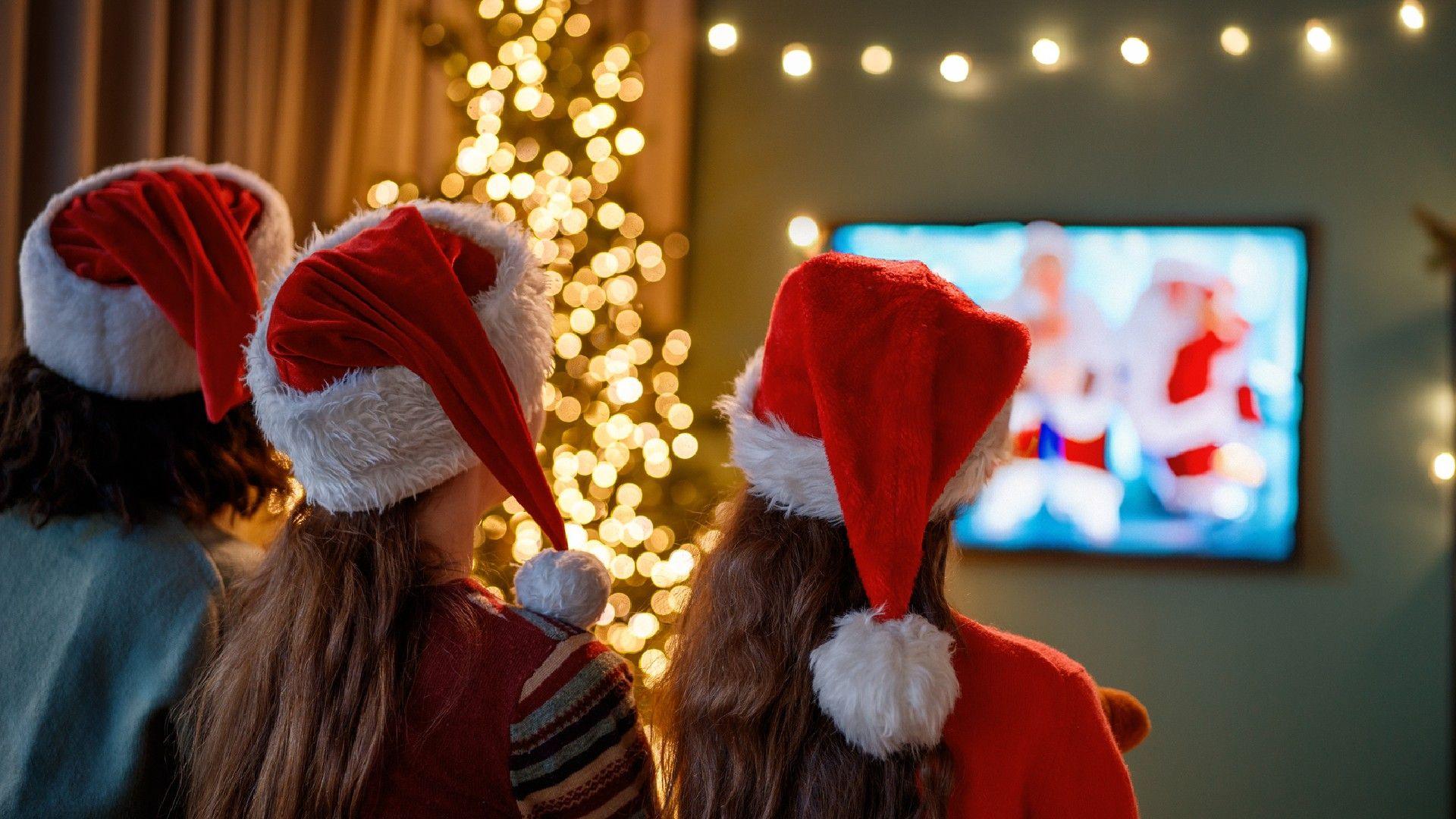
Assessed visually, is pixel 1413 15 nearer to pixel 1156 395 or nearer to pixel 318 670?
pixel 1156 395

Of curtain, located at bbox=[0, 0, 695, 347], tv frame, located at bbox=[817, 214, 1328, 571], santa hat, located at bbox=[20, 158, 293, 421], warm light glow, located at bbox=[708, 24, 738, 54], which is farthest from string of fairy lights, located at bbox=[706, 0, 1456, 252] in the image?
santa hat, located at bbox=[20, 158, 293, 421]

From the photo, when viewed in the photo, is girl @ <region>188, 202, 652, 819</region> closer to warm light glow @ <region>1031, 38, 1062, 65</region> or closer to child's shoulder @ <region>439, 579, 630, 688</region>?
child's shoulder @ <region>439, 579, 630, 688</region>

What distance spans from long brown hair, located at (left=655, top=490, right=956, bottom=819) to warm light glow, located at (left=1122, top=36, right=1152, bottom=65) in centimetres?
256

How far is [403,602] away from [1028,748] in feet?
1.89

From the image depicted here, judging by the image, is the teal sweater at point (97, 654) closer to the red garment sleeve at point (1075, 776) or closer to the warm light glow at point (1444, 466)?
the red garment sleeve at point (1075, 776)

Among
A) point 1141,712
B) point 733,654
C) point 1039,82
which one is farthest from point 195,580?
point 1039,82

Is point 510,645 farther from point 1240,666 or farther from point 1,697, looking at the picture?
point 1240,666

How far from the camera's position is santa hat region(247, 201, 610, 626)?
0.99m

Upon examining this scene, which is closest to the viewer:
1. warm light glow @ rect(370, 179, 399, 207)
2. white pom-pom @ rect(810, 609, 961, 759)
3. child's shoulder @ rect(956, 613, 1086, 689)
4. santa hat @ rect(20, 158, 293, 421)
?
white pom-pom @ rect(810, 609, 961, 759)

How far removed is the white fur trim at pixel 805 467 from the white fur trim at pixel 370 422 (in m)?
0.25

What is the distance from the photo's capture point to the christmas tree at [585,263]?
8.99 feet

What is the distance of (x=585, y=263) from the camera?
2.78m

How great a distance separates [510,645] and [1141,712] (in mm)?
670

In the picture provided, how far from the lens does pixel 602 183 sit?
2.78 metres
